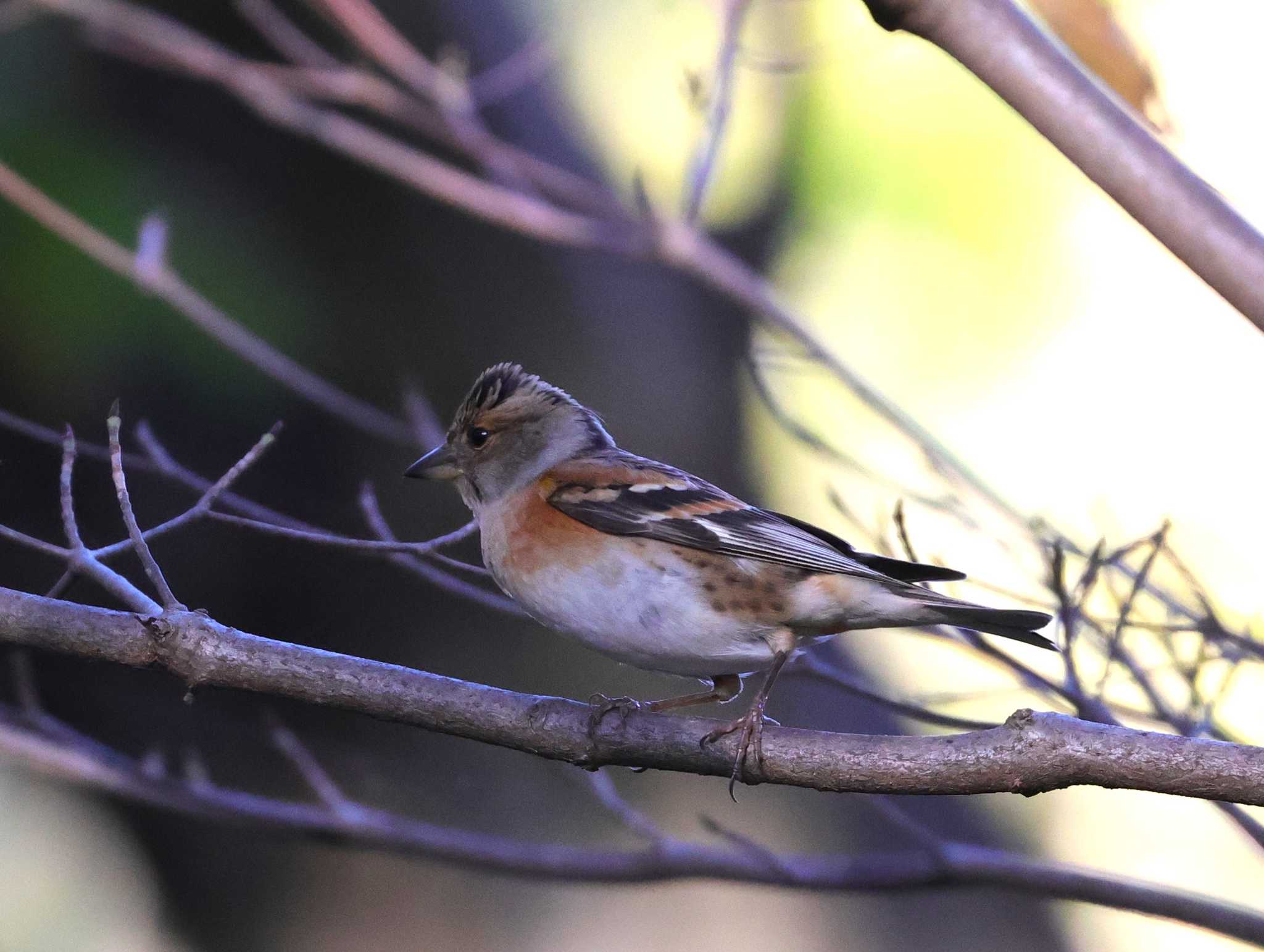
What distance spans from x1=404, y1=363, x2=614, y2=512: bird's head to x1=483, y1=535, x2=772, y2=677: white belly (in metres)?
0.55

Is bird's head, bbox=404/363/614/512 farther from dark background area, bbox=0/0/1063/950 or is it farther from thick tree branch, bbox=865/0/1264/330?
thick tree branch, bbox=865/0/1264/330

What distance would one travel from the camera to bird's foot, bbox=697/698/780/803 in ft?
8.06

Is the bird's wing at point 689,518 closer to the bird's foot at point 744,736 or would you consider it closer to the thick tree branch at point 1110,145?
the bird's foot at point 744,736

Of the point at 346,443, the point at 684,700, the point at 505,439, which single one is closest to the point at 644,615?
the point at 684,700

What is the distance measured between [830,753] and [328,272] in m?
3.83

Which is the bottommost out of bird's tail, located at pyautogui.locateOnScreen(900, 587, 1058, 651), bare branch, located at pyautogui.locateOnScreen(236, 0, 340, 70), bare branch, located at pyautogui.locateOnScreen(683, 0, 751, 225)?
bird's tail, located at pyautogui.locateOnScreen(900, 587, 1058, 651)

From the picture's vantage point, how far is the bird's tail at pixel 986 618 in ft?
8.95

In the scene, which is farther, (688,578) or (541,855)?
(541,855)

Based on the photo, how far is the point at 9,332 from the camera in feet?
15.2

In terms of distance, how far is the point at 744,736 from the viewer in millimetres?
2527

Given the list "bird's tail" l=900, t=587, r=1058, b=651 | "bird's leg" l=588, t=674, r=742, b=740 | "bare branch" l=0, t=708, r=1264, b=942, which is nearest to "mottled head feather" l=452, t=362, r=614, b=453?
"bird's leg" l=588, t=674, r=742, b=740

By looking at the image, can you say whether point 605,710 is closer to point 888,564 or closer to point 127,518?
point 888,564

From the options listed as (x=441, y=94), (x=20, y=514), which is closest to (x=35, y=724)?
(x=20, y=514)

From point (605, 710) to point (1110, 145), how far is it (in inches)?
56.3
